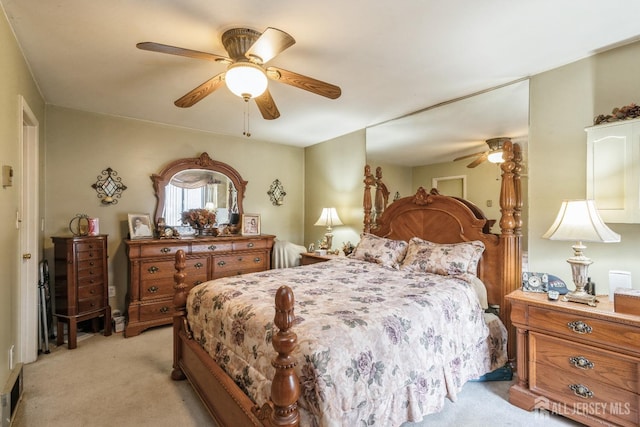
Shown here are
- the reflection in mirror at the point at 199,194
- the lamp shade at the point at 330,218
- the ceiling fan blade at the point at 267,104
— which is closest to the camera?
the ceiling fan blade at the point at 267,104

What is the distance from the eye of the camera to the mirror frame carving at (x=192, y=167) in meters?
4.02

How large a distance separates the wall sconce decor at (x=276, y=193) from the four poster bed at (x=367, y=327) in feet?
7.05

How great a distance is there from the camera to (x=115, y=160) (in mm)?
3781

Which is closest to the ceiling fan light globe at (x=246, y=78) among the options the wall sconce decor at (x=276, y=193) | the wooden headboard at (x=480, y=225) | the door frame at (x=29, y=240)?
the door frame at (x=29, y=240)

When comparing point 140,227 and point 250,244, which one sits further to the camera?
point 250,244

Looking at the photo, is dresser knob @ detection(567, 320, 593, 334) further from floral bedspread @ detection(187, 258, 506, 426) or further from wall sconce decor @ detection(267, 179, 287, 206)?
wall sconce decor @ detection(267, 179, 287, 206)

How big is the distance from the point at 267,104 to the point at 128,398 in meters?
2.45

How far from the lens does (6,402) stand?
1803 millimetres

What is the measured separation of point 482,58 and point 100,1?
8.50ft

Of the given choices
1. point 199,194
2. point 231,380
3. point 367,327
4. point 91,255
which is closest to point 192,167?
point 199,194

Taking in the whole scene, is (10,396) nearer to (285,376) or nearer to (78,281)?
(78,281)

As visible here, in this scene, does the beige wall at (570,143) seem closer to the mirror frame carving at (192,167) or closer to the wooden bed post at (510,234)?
the wooden bed post at (510,234)

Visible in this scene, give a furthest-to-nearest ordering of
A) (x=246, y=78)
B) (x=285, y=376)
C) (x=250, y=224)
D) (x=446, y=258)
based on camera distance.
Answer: (x=250, y=224) → (x=446, y=258) → (x=246, y=78) → (x=285, y=376)

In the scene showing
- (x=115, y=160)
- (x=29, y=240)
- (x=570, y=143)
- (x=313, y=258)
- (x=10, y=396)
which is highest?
(x=115, y=160)
